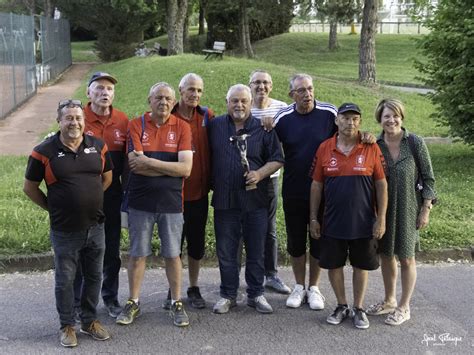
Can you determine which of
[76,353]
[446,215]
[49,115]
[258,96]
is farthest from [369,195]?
[49,115]

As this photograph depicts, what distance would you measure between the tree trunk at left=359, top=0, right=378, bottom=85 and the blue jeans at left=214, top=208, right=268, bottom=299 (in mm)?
15513

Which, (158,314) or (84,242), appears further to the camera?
(158,314)

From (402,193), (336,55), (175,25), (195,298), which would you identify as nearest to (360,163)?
(402,193)

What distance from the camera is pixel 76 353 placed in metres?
4.00

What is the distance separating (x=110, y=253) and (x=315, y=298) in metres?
1.76

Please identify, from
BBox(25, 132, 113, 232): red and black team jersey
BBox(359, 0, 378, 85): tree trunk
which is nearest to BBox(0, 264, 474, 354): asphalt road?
BBox(25, 132, 113, 232): red and black team jersey

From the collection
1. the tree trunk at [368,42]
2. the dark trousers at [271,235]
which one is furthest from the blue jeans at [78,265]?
the tree trunk at [368,42]

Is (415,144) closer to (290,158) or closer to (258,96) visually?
(290,158)

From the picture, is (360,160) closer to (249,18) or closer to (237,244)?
(237,244)

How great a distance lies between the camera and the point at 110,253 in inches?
185

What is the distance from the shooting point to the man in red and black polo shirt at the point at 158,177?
169 inches

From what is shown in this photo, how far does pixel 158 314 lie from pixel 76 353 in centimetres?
85

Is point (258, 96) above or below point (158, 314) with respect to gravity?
above

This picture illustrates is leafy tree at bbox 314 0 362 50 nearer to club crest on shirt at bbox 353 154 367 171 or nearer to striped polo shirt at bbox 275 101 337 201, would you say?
striped polo shirt at bbox 275 101 337 201
